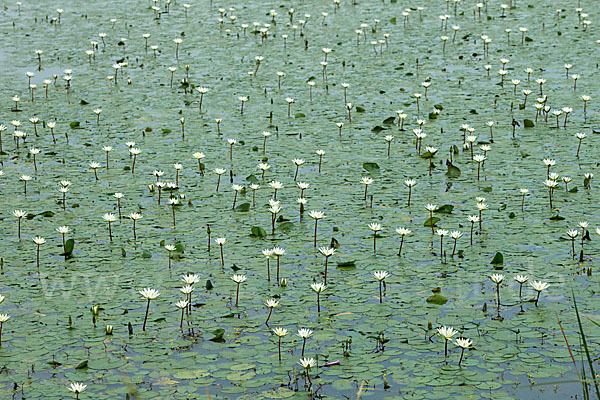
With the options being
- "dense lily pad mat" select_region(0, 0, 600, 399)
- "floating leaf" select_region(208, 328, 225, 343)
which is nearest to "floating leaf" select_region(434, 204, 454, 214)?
"dense lily pad mat" select_region(0, 0, 600, 399)

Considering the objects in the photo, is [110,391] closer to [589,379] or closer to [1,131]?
[589,379]

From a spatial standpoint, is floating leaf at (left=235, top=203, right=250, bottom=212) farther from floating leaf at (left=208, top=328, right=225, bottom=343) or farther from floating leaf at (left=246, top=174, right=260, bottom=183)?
floating leaf at (left=208, top=328, right=225, bottom=343)

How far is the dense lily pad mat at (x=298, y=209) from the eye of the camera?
5.55 m

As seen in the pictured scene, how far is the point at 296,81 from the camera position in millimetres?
12930

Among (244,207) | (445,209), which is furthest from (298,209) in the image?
(445,209)

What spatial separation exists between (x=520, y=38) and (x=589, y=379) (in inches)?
417

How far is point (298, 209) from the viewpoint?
830cm

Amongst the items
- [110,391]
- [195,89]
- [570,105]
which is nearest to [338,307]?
[110,391]

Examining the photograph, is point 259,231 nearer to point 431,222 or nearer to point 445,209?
point 431,222

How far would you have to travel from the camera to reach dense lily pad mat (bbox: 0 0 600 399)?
218 inches

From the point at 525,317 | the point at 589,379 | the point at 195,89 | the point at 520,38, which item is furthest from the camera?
the point at 520,38

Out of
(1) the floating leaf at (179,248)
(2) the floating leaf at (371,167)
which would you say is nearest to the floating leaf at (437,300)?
(1) the floating leaf at (179,248)

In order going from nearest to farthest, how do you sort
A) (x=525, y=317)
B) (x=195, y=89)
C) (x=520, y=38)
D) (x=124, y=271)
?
(x=525, y=317) < (x=124, y=271) < (x=195, y=89) < (x=520, y=38)

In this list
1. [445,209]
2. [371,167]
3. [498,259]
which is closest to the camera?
[498,259]
